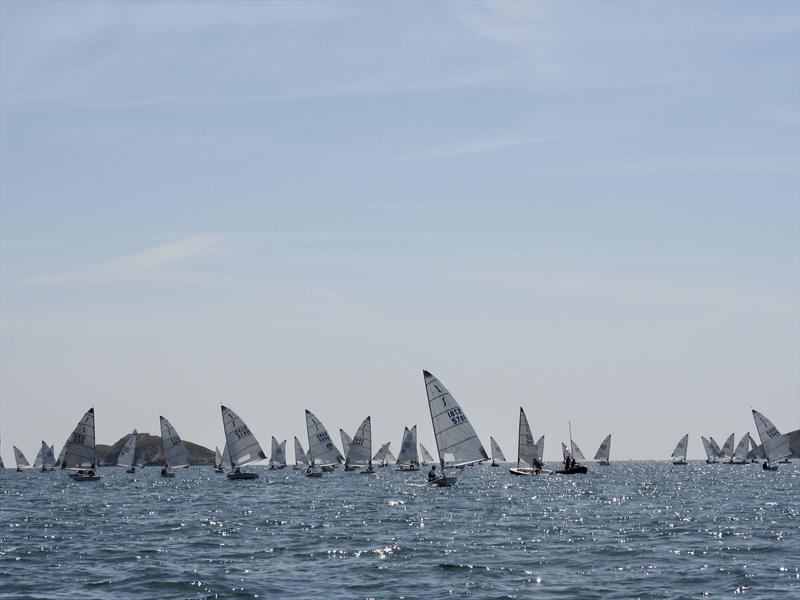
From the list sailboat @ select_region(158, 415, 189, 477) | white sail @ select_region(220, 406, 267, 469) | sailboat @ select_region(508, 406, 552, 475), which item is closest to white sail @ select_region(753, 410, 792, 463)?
sailboat @ select_region(508, 406, 552, 475)

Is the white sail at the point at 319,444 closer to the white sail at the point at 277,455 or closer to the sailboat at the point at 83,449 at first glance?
the sailboat at the point at 83,449

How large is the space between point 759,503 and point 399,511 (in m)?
25.7

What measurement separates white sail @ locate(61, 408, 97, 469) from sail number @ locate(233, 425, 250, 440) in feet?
55.1

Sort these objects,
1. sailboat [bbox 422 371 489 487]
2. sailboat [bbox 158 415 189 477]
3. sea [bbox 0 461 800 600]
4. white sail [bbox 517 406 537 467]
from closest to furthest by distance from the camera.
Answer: sea [bbox 0 461 800 600] → sailboat [bbox 422 371 489 487] → white sail [bbox 517 406 537 467] → sailboat [bbox 158 415 189 477]

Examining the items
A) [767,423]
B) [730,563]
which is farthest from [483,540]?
[767,423]

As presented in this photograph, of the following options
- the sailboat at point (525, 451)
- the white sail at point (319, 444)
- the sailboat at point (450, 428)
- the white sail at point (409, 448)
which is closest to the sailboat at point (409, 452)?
the white sail at point (409, 448)

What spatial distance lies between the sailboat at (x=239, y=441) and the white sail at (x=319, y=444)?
16699 millimetres

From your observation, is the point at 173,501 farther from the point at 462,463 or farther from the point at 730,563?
the point at 730,563

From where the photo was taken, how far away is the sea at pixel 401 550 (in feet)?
99.1

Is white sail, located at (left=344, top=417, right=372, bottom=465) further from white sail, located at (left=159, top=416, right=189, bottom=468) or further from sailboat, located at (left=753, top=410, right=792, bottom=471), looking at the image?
sailboat, located at (left=753, top=410, right=792, bottom=471)

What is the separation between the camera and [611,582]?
102 feet

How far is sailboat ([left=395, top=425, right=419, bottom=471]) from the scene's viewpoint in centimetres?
15750

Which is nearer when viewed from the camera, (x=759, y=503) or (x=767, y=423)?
(x=759, y=503)

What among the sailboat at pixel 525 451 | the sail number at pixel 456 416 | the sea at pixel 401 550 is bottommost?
the sea at pixel 401 550
